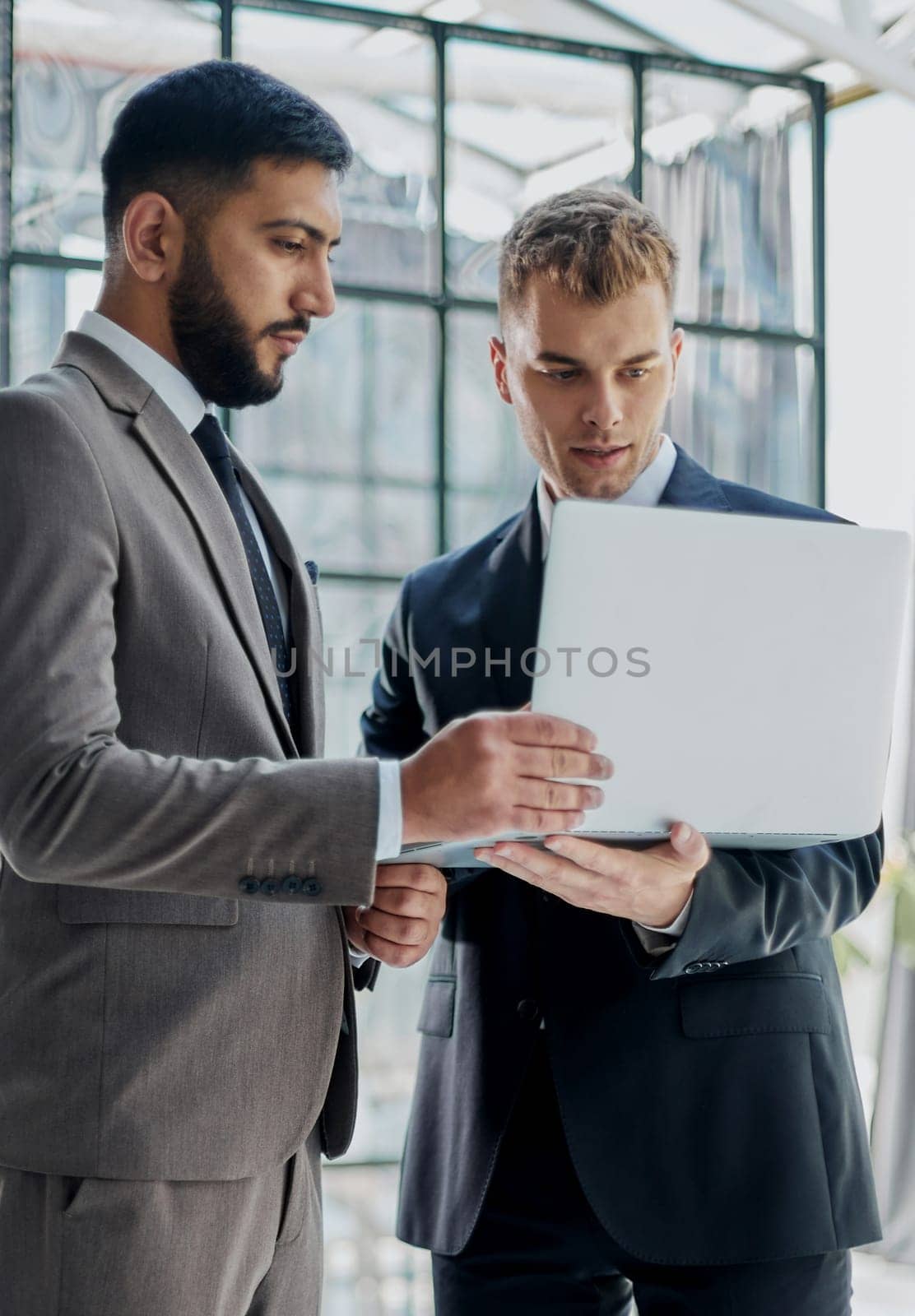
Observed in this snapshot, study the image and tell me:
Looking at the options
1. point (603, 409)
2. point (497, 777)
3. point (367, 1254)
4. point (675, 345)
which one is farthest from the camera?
point (367, 1254)

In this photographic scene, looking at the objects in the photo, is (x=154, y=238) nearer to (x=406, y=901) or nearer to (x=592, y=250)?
(x=592, y=250)

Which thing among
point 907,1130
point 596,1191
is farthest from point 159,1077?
point 907,1130

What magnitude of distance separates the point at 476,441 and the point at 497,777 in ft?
10.3

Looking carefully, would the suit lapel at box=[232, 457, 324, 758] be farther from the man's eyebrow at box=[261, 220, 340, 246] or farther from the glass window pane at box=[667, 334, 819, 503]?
the glass window pane at box=[667, 334, 819, 503]

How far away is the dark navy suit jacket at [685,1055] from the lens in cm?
161

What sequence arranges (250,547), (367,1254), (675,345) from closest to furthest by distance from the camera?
(250,547)
(675,345)
(367,1254)

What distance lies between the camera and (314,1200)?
150 cm

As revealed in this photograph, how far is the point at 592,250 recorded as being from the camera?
6.10 feet

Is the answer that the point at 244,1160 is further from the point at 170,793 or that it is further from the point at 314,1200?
the point at 170,793

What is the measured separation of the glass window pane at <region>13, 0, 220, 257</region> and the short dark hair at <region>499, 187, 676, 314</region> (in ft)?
7.16

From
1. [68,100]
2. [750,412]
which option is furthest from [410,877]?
[750,412]

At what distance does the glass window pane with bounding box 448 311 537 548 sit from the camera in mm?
4230

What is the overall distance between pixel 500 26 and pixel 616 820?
3.85 metres

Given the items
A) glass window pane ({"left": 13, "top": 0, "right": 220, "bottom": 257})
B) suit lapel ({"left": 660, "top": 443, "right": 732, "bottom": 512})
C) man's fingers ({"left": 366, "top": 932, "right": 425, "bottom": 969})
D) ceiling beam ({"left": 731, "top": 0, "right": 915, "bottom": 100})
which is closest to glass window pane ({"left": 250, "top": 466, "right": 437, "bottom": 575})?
glass window pane ({"left": 13, "top": 0, "right": 220, "bottom": 257})
